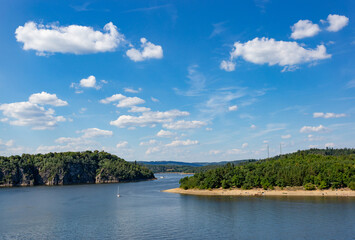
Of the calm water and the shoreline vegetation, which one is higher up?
the shoreline vegetation

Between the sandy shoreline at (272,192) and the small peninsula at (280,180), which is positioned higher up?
the small peninsula at (280,180)

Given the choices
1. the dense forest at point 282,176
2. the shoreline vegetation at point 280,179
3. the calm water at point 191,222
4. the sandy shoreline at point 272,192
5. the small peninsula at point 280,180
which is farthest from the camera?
the dense forest at point 282,176

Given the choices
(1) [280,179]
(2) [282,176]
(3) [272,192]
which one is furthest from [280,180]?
(3) [272,192]

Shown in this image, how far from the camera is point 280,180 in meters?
153

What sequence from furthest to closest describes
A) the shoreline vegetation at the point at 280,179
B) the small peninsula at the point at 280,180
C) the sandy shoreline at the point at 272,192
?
the shoreline vegetation at the point at 280,179
the small peninsula at the point at 280,180
the sandy shoreline at the point at 272,192

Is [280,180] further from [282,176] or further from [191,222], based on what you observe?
[191,222]

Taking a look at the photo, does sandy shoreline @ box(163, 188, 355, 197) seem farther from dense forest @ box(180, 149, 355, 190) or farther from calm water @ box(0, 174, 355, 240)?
calm water @ box(0, 174, 355, 240)

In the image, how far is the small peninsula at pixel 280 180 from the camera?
144m

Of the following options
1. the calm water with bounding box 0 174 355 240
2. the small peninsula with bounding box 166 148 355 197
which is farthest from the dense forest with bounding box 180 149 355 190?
the calm water with bounding box 0 174 355 240

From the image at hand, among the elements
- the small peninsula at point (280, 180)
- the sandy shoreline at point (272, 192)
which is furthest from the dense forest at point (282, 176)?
the sandy shoreline at point (272, 192)

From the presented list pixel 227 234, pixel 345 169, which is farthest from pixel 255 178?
pixel 227 234

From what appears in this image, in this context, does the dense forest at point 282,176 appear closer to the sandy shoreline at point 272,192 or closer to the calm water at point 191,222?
the sandy shoreline at point 272,192

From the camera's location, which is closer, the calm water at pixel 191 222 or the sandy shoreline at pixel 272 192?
the calm water at pixel 191 222

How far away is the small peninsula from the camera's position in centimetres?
14400
